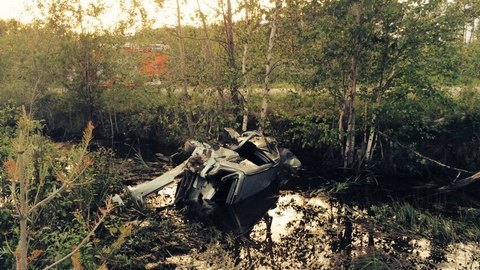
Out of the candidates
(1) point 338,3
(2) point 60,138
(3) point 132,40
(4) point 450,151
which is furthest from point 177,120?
(4) point 450,151

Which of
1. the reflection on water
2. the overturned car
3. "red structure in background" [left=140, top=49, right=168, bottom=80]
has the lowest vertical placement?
the reflection on water

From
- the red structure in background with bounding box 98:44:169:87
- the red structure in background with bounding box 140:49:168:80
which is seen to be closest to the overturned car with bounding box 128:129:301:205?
the red structure in background with bounding box 140:49:168:80

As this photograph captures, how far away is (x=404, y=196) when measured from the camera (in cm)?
1489

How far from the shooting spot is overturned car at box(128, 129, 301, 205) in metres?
13.2

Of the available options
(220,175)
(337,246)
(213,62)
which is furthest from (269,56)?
(337,246)

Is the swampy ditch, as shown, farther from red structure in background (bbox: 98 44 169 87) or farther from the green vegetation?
red structure in background (bbox: 98 44 169 87)

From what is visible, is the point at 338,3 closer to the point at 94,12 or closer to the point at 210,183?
the point at 210,183

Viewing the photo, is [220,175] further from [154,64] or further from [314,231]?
[154,64]

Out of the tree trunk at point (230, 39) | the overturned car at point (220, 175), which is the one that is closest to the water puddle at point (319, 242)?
the overturned car at point (220, 175)

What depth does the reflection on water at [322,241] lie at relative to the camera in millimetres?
9977

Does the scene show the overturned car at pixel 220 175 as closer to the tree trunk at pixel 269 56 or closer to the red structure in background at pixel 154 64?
the tree trunk at pixel 269 56

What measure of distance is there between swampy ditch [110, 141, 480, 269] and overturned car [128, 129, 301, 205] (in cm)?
45

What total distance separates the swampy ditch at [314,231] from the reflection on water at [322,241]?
3 centimetres

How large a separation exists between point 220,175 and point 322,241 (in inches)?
167
